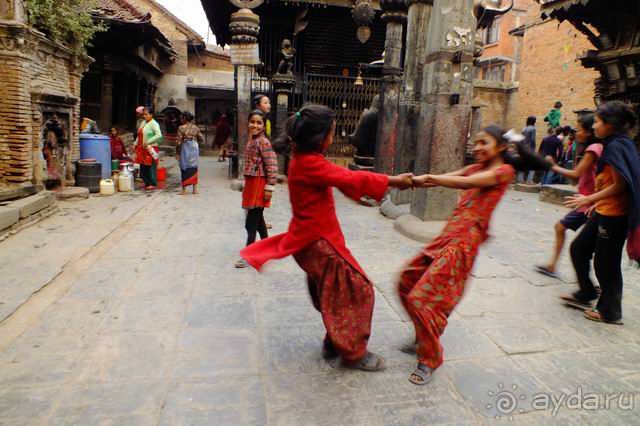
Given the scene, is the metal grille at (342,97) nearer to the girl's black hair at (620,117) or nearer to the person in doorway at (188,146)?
the person in doorway at (188,146)

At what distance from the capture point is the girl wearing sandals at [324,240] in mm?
2623

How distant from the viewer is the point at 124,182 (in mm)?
9406

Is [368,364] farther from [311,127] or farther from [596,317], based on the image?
[596,317]

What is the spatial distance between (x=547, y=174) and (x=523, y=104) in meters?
9.89

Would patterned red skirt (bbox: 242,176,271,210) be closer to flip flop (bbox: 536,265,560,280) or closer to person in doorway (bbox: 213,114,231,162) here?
flip flop (bbox: 536,265,560,280)

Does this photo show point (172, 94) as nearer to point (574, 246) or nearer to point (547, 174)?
point (547, 174)

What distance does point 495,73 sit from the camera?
94.0 ft

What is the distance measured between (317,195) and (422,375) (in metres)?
1.27

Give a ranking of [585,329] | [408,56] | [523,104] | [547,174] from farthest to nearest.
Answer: [523,104] → [547,174] → [408,56] → [585,329]

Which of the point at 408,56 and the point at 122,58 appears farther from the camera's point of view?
the point at 122,58

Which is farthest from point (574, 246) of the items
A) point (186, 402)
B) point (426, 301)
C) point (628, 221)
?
point (186, 402)

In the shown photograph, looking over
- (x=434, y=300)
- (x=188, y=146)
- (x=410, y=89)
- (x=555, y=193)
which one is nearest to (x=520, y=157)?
(x=434, y=300)

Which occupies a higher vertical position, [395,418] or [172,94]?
[172,94]

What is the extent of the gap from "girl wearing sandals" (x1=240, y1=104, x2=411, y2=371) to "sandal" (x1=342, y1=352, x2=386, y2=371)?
0.08 meters
